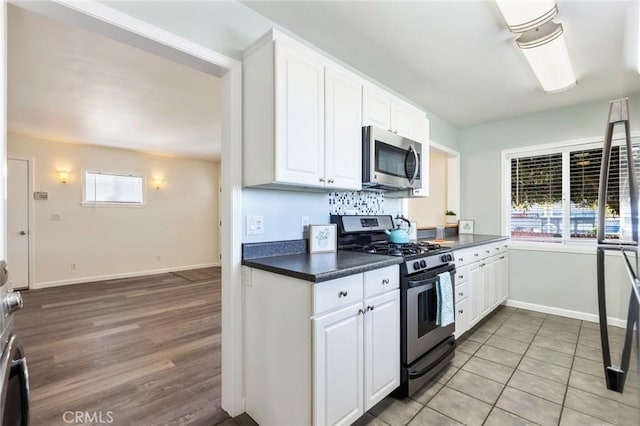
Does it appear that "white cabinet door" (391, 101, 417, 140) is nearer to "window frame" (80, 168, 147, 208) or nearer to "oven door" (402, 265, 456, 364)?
"oven door" (402, 265, 456, 364)

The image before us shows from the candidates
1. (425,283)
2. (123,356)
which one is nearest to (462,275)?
(425,283)

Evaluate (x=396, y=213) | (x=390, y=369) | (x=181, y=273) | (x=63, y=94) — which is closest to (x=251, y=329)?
(x=390, y=369)

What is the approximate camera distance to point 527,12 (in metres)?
1.74

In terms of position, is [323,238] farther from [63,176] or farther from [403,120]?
[63,176]

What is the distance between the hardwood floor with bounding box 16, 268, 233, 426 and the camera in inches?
72.4

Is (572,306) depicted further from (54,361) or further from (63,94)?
(63,94)

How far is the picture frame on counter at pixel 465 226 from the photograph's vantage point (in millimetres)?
4188

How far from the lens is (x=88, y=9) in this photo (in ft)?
4.32

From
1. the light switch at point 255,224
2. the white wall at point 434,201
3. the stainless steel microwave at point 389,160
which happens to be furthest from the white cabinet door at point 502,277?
the light switch at point 255,224

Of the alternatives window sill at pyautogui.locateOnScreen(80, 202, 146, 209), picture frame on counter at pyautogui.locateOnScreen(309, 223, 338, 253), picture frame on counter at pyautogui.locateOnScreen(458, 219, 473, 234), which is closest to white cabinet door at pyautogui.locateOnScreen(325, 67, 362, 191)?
picture frame on counter at pyautogui.locateOnScreen(309, 223, 338, 253)

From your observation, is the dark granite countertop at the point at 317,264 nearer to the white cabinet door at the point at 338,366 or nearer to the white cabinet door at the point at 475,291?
the white cabinet door at the point at 338,366

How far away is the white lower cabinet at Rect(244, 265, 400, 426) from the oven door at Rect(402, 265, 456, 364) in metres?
0.09

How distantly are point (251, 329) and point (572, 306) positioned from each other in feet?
12.4

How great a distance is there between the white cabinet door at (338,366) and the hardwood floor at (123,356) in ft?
2.40
